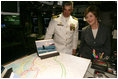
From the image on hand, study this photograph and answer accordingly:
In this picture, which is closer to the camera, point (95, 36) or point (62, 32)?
point (95, 36)

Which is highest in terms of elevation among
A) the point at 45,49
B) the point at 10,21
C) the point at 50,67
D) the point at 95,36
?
the point at 10,21

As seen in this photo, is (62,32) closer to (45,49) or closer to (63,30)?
(63,30)

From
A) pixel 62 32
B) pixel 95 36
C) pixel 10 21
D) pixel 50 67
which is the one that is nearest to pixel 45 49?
pixel 50 67

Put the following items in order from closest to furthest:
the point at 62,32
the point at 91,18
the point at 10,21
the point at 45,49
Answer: the point at 45,49 → the point at 91,18 → the point at 62,32 → the point at 10,21

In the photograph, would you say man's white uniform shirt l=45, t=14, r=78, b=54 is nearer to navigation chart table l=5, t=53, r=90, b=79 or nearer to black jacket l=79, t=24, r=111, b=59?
black jacket l=79, t=24, r=111, b=59

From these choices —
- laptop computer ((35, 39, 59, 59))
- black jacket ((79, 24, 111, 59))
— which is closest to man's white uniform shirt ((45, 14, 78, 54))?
black jacket ((79, 24, 111, 59))

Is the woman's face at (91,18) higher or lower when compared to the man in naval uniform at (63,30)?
higher

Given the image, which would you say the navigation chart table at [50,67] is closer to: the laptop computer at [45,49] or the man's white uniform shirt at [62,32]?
the laptop computer at [45,49]

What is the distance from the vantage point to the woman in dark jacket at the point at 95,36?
159 cm

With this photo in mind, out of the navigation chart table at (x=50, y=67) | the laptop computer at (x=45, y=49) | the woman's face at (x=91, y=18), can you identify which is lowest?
the navigation chart table at (x=50, y=67)

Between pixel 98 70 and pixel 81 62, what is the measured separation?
22 cm

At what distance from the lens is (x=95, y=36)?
1.65 m

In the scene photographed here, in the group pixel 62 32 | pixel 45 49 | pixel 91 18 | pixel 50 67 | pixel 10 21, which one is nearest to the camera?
pixel 50 67

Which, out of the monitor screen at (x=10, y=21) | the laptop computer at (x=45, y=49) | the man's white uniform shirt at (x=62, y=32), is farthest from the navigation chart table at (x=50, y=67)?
the monitor screen at (x=10, y=21)
